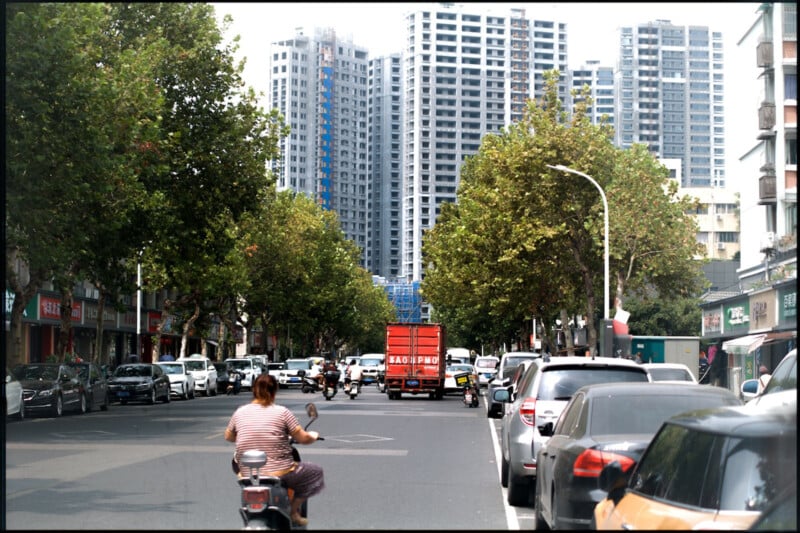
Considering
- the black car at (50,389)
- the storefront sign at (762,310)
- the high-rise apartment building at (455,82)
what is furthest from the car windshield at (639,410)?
the storefront sign at (762,310)

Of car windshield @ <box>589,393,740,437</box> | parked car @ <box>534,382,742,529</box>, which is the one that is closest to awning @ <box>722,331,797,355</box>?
parked car @ <box>534,382,742,529</box>

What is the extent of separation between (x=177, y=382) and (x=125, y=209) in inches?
733

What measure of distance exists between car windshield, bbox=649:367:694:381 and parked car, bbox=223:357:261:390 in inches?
1567

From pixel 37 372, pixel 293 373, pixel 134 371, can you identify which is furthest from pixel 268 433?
pixel 293 373

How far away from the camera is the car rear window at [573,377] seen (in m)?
13.5

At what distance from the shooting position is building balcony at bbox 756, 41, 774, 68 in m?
50.6

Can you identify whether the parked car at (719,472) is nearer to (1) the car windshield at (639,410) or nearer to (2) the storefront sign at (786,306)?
(1) the car windshield at (639,410)

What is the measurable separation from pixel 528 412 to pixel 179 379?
130ft

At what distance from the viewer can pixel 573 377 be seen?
13891 millimetres

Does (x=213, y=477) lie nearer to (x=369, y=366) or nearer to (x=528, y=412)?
(x=528, y=412)

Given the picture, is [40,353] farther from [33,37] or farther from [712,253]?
[712,253]

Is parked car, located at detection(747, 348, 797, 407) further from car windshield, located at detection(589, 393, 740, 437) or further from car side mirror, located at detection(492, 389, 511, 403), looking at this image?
car side mirror, located at detection(492, 389, 511, 403)

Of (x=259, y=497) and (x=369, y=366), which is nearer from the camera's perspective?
(x=259, y=497)

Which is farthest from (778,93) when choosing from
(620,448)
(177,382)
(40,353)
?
(620,448)
